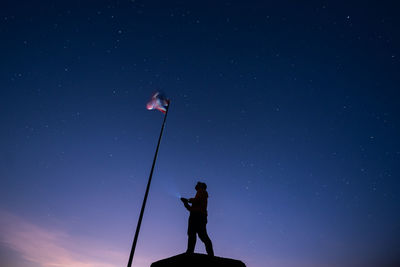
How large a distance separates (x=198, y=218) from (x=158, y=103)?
250 inches

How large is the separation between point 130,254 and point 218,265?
8.82ft

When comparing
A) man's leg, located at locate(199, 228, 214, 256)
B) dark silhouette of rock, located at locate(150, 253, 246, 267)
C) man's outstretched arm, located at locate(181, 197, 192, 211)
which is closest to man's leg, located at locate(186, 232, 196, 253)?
man's leg, located at locate(199, 228, 214, 256)

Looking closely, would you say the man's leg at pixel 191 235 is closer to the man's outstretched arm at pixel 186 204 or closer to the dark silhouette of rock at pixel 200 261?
the man's outstretched arm at pixel 186 204

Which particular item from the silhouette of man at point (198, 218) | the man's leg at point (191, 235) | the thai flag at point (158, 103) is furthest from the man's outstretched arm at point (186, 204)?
the thai flag at point (158, 103)

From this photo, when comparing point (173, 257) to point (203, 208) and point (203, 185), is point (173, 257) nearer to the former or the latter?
point (203, 208)

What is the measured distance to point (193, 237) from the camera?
5.41 meters

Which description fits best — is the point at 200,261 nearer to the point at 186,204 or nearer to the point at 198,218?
the point at 198,218

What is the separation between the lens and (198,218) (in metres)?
5.55

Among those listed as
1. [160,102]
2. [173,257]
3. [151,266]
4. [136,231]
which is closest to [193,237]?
[173,257]

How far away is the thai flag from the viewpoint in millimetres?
10570

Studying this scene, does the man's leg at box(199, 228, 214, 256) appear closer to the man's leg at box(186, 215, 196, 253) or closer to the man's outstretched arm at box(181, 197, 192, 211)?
the man's leg at box(186, 215, 196, 253)

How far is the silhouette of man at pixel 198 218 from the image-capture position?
5.34 metres

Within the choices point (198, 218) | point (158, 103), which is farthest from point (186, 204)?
point (158, 103)

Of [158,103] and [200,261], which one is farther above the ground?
[158,103]
